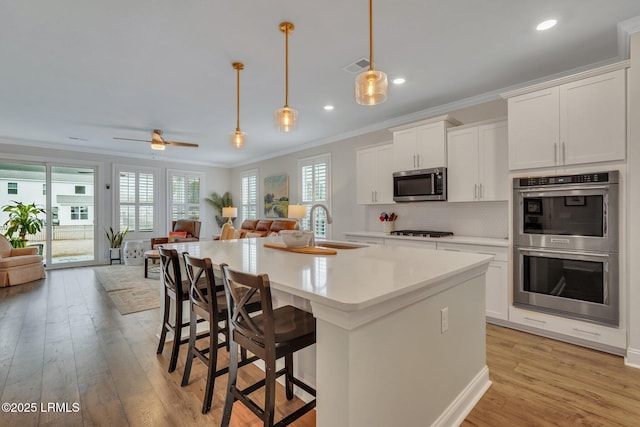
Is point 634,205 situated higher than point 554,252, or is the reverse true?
point 634,205

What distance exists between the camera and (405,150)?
4.20 meters

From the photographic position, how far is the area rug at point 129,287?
3930 millimetres

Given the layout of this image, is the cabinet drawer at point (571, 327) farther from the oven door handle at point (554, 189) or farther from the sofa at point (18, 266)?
the sofa at point (18, 266)

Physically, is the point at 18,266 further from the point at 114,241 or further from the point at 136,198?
the point at 136,198

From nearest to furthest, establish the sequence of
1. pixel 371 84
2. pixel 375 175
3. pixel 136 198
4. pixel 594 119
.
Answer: pixel 371 84, pixel 594 119, pixel 375 175, pixel 136 198

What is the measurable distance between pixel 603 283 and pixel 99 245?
29.3 ft

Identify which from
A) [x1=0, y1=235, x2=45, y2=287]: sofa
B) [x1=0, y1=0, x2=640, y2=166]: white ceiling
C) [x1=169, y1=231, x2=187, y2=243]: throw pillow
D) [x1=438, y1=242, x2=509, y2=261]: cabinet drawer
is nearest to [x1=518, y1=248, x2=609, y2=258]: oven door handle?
[x1=438, y1=242, x2=509, y2=261]: cabinet drawer

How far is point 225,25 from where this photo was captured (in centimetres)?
242

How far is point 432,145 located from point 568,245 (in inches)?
73.3

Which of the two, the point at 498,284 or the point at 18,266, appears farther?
the point at 18,266

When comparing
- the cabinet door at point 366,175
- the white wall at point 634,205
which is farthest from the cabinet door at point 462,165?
the white wall at point 634,205

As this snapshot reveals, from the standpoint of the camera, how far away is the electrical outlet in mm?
1595

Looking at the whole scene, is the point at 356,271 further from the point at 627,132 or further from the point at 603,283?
the point at 627,132

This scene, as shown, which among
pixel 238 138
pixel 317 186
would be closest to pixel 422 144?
pixel 238 138
